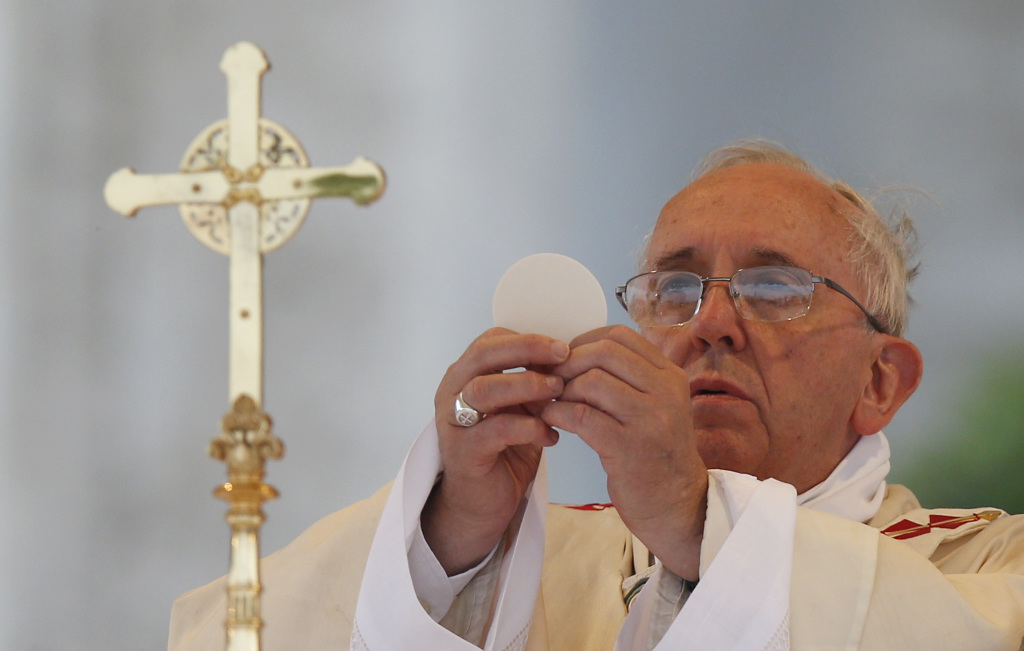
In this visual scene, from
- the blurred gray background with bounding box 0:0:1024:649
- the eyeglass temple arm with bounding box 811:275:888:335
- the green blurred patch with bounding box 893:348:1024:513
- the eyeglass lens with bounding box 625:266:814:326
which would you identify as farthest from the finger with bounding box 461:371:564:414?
the green blurred patch with bounding box 893:348:1024:513

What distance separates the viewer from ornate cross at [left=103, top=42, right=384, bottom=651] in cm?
108

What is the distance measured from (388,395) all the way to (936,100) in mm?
1800

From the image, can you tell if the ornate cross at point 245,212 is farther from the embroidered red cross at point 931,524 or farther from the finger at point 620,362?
the embroidered red cross at point 931,524

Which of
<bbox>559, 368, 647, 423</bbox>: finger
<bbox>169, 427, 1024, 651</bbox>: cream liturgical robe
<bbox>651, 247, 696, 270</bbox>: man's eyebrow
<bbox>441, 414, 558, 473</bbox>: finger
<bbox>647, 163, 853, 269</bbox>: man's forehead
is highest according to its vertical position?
<bbox>647, 163, 853, 269</bbox>: man's forehead

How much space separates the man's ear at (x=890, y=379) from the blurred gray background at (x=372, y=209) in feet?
3.01

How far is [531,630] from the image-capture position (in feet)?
5.90

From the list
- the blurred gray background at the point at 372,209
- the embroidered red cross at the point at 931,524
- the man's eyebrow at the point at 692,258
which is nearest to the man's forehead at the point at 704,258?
the man's eyebrow at the point at 692,258

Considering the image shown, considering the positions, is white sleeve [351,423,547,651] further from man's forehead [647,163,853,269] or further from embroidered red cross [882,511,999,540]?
embroidered red cross [882,511,999,540]

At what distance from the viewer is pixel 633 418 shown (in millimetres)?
1513

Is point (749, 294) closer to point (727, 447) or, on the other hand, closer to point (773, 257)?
point (773, 257)

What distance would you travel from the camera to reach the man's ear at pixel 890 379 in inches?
93.5

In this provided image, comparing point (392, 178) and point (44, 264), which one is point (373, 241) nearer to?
point (392, 178)

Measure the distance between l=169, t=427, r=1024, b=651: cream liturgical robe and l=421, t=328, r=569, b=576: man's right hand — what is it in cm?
4

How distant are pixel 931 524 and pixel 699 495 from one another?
0.89 metres
